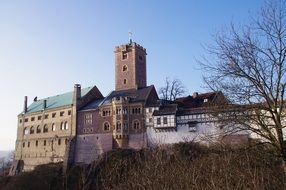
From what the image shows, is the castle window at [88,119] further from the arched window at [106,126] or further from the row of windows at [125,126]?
the row of windows at [125,126]

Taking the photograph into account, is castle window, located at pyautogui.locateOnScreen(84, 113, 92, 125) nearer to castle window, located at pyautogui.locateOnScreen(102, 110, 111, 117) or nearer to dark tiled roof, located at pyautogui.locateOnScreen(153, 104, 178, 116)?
castle window, located at pyautogui.locateOnScreen(102, 110, 111, 117)

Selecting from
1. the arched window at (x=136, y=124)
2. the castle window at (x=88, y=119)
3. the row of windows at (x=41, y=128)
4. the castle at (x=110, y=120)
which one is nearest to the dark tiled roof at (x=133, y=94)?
the castle at (x=110, y=120)

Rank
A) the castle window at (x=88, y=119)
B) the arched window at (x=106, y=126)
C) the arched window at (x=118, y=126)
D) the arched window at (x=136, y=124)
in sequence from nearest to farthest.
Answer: the arched window at (x=136, y=124) → the arched window at (x=118, y=126) → the arched window at (x=106, y=126) → the castle window at (x=88, y=119)

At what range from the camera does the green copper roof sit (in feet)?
189

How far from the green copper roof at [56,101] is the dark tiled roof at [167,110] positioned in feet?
53.6

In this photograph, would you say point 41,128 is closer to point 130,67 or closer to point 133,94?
point 130,67

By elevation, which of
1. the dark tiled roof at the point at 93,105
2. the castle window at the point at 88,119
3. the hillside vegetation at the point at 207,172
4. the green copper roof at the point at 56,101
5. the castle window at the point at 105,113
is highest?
the green copper roof at the point at 56,101

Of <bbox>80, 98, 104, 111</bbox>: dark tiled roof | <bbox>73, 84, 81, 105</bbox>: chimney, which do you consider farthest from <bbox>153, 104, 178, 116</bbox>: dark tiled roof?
<bbox>73, 84, 81, 105</bbox>: chimney

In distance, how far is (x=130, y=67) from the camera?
2148 inches

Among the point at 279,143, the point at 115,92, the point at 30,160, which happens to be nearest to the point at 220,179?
the point at 279,143

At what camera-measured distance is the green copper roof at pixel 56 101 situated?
57.5 meters

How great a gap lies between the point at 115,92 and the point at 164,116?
41.0 feet

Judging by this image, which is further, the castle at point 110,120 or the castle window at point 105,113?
the castle window at point 105,113

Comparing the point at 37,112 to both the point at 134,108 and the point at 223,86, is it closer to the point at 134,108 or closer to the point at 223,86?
the point at 134,108
